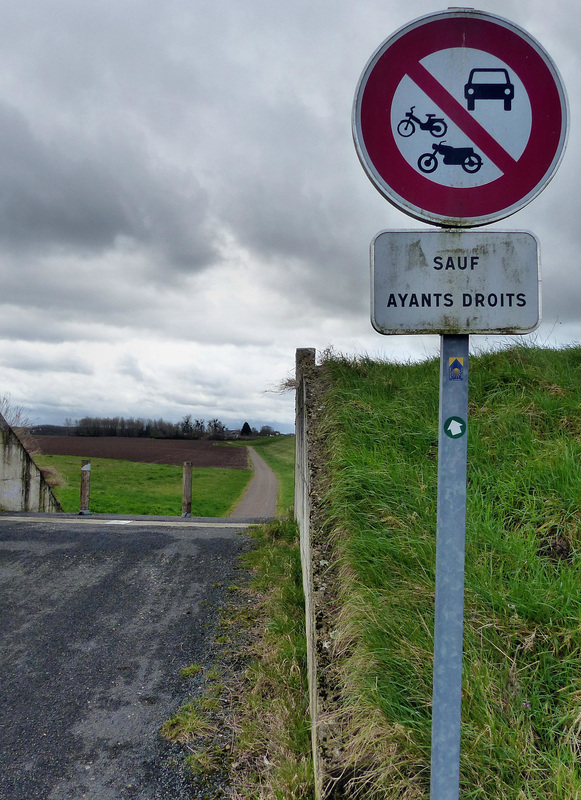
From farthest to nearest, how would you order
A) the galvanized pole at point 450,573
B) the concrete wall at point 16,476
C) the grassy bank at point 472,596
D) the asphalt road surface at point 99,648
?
the concrete wall at point 16,476
the asphalt road surface at point 99,648
the grassy bank at point 472,596
the galvanized pole at point 450,573

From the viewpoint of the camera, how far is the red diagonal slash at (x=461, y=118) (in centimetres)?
178

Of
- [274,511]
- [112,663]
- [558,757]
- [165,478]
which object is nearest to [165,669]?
[112,663]

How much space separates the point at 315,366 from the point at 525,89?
5.46 metres

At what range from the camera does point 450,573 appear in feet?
5.74

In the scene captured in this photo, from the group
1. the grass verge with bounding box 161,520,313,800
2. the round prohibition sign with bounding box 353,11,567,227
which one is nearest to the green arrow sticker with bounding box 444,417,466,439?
the round prohibition sign with bounding box 353,11,567,227

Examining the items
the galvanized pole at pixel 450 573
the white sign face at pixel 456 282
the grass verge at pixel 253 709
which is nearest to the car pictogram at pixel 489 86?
the white sign face at pixel 456 282

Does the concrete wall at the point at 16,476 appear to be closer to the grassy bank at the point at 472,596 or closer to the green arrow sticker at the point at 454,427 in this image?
the grassy bank at the point at 472,596

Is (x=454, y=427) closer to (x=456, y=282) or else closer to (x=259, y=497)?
(x=456, y=282)

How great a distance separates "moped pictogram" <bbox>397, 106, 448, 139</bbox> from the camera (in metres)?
1.79

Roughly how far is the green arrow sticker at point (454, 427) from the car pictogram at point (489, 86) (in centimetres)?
106

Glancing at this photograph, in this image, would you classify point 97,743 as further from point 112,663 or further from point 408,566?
point 408,566

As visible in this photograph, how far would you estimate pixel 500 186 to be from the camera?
1802 millimetres

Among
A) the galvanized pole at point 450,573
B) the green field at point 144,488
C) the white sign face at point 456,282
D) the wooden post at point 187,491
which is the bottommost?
the green field at point 144,488

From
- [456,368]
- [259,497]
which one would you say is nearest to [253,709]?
[456,368]
